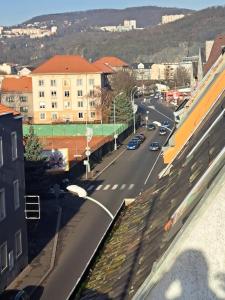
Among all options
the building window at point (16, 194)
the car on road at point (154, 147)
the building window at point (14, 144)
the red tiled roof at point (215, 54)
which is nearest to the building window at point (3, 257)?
the building window at point (16, 194)

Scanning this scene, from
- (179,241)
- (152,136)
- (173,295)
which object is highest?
(179,241)

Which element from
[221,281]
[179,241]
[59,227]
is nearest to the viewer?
[221,281]

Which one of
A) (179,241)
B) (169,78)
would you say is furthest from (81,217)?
(169,78)

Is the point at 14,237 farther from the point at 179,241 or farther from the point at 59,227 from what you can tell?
the point at 179,241

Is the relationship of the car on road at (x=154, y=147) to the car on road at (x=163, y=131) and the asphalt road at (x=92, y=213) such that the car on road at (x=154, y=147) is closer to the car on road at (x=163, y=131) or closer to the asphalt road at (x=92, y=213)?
the asphalt road at (x=92, y=213)

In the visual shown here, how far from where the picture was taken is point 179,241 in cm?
317

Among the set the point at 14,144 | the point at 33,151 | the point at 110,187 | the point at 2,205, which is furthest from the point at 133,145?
the point at 2,205

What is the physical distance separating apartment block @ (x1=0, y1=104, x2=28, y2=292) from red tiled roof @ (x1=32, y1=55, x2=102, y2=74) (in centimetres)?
5388

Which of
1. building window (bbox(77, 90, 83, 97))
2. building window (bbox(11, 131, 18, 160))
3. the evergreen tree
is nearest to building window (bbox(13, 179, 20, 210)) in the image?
building window (bbox(11, 131, 18, 160))

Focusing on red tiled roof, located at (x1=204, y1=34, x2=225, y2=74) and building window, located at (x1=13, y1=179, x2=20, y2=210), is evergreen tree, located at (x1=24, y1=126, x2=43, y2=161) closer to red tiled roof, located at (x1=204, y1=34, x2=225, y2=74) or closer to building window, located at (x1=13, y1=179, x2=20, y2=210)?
building window, located at (x1=13, y1=179, x2=20, y2=210)

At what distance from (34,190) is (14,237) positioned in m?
9.46

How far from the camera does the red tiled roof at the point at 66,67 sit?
74875 mm

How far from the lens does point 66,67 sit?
248ft

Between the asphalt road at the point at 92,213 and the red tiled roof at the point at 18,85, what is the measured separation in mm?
27576
